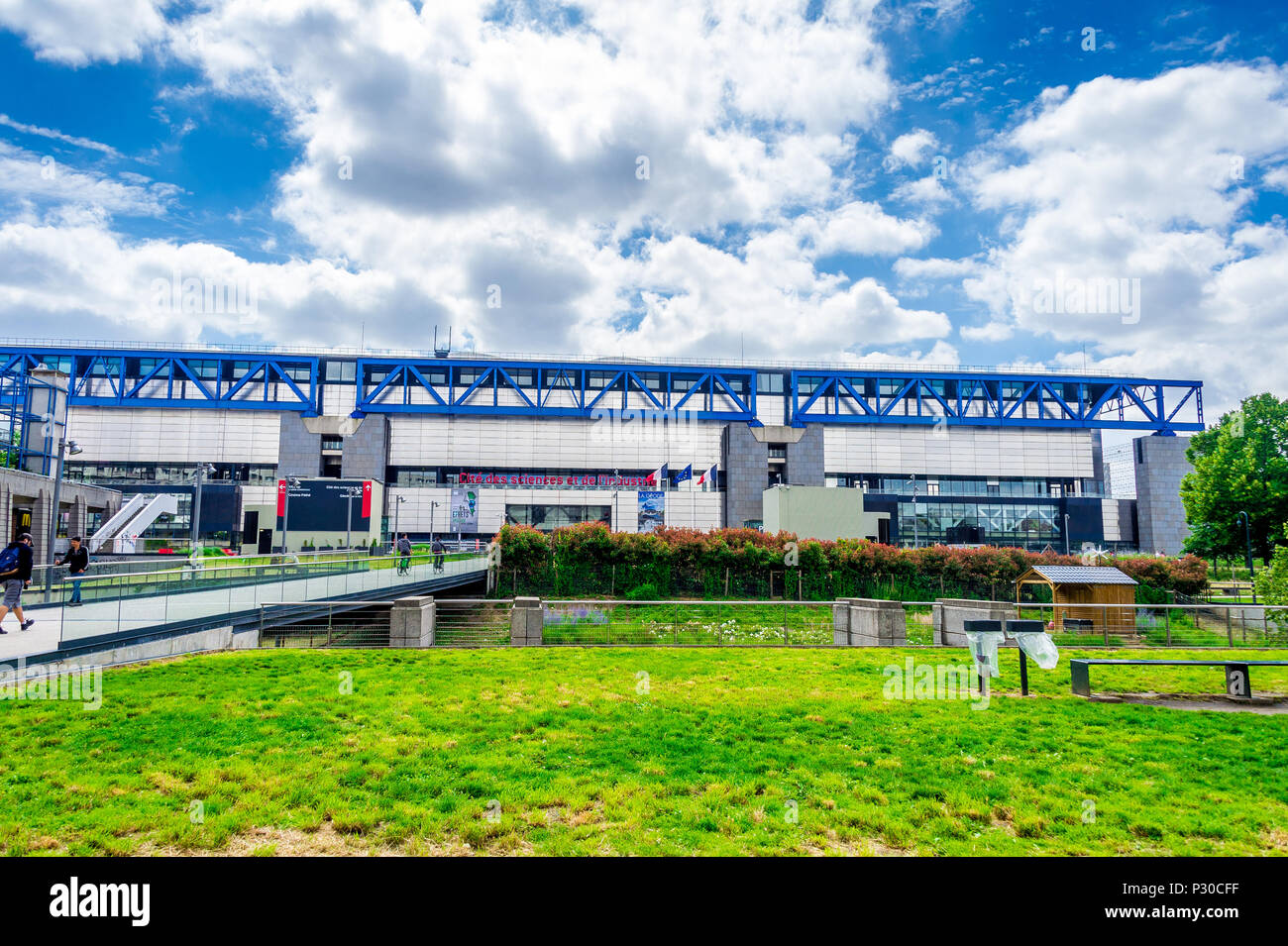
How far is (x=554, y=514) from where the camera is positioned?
240 ft

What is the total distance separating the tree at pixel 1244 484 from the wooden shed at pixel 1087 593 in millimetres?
26103

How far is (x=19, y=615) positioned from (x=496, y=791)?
519 inches

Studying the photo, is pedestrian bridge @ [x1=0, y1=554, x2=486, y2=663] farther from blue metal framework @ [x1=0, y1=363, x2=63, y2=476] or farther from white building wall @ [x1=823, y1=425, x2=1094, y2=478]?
white building wall @ [x1=823, y1=425, x2=1094, y2=478]

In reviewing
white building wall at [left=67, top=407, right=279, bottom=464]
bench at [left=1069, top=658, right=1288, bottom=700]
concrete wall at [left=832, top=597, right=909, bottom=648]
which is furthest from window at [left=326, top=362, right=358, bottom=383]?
bench at [left=1069, top=658, right=1288, bottom=700]

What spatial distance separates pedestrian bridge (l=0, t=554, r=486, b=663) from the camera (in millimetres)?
12180

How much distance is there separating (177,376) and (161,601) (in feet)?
240

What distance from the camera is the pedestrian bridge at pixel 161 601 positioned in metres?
12.2

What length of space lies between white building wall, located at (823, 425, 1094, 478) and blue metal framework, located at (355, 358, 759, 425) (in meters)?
11.2

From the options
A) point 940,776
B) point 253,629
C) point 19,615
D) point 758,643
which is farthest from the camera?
point 758,643

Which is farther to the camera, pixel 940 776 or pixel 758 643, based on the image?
pixel 758 643

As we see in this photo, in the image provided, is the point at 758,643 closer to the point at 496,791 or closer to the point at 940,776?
the point at 940,776
